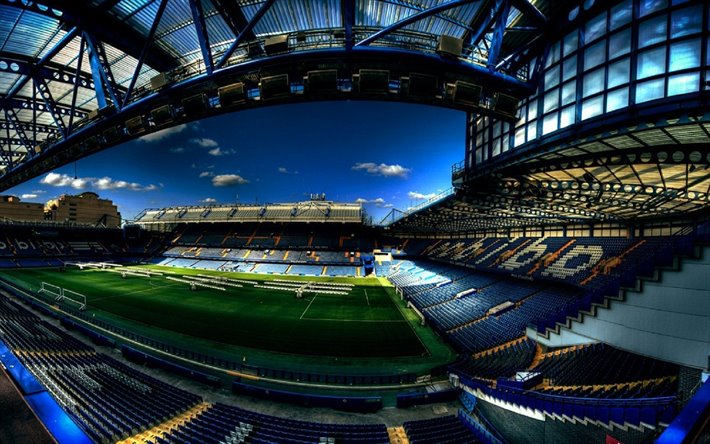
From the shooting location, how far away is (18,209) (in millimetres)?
61281

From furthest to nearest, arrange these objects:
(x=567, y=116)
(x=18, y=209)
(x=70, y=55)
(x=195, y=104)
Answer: (x=18, y=209) → (x=70, y=55) → (x=567, y=116) → (x=195, y=104)

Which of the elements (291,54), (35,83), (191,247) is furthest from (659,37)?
(191,247)

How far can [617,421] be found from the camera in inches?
263

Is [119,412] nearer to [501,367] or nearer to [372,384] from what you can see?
[372,384]

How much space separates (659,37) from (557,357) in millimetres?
11881

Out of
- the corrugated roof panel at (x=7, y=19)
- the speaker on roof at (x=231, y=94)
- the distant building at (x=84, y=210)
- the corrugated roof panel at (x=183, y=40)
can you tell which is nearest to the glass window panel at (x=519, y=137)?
the speaker on roof at (x=231, y=94)

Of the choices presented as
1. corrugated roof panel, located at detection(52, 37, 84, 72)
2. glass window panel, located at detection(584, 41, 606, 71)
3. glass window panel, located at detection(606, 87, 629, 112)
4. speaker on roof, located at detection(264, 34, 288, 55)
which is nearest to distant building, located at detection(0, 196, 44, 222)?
corrugated roof panel, located at detection(52, 37, 84, 72)

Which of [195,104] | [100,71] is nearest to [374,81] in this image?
[195,104]

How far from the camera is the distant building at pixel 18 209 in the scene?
5947cm

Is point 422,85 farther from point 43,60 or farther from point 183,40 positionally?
point 43,60

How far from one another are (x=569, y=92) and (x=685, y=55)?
6.90ft

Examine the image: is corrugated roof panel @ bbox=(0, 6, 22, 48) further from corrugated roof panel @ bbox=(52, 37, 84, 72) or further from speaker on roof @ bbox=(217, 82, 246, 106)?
speaker on roof @ bbox=(217, 82, 246, 106)

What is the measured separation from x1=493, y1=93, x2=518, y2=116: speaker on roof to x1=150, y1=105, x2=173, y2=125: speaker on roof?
29.9ft

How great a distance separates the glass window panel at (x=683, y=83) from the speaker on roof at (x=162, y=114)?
11845mm
